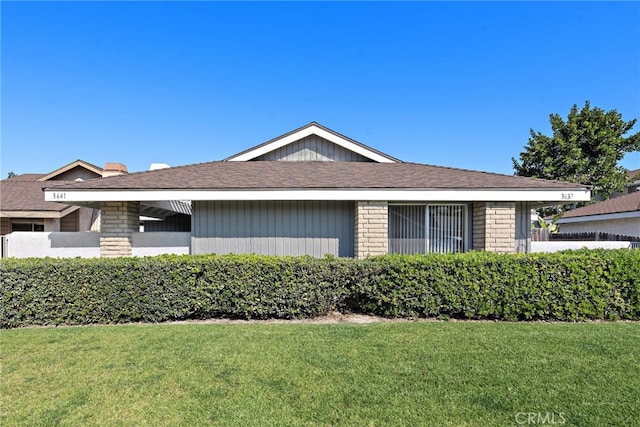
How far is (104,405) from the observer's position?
3074 mm

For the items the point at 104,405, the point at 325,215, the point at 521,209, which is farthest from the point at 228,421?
the point at 521,209

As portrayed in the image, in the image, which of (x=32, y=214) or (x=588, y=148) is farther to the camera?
(x=588, y=148)

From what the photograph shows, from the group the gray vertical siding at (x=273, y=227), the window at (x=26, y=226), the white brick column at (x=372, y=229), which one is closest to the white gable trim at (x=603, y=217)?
the white brick column at (x=372, y=229)

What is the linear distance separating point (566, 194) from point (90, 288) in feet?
35.0

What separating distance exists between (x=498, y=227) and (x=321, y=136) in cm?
597

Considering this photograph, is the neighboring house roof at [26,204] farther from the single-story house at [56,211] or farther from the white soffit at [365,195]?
the white soffit at [365,195]

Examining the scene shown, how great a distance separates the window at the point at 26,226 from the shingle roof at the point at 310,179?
708 centimetres

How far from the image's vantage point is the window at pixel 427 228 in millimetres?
8758

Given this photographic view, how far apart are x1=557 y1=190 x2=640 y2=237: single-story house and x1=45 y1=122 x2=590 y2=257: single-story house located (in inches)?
420

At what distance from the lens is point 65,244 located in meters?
8.64

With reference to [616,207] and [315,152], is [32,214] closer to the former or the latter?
[315,152]

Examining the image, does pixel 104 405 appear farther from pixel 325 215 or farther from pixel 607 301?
pixel 607 301

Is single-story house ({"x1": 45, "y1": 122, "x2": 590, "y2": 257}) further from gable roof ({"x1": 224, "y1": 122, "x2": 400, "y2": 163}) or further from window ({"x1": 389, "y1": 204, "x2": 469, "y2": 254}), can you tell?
gable roof ({"x1": 224, "y1": 122, "x2": 400, "y2": 163})

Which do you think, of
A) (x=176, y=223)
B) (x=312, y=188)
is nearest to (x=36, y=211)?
(x=176, y=223)
